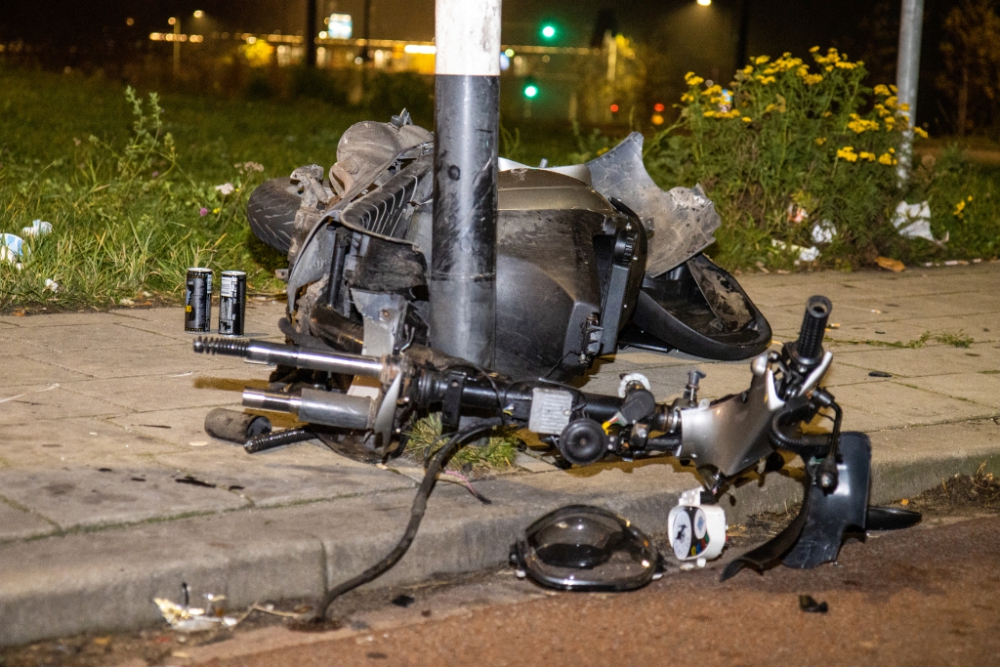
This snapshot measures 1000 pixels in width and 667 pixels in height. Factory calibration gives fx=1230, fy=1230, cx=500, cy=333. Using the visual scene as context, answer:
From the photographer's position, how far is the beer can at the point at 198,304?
652 centimetres

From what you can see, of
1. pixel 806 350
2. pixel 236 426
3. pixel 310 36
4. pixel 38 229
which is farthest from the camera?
pixel 310 36

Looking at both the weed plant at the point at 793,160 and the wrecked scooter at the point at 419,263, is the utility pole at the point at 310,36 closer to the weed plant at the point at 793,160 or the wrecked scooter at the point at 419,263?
the weed plant at the point at 793,160

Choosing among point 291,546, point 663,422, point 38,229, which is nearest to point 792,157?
point 38,229

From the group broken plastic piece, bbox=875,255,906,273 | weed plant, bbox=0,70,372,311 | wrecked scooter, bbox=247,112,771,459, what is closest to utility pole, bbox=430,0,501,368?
wrecked scooter, bbox=247,112,771,459

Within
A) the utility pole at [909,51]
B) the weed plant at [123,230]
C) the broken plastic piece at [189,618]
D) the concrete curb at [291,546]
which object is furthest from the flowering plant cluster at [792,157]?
the broken plastic piece at [189,618]

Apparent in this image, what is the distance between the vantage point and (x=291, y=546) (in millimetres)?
3650

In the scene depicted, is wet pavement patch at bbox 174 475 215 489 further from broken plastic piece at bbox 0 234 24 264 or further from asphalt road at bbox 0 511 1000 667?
broken plastic piece at bbox 0 234 24 264

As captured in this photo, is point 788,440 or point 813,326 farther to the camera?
point 788,440

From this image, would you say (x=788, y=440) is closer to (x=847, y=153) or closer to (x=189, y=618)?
(x=189, y=618)

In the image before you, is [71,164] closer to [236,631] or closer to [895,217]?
[895,217]

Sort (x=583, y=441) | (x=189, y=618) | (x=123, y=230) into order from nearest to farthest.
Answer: (x=189, y=618), (x=583, y=441), (x=123, y=230)

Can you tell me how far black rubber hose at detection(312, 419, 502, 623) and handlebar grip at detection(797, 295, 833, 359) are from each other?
104cm

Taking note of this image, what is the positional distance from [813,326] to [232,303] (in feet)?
12.2

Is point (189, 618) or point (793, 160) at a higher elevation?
point (793, 160)
